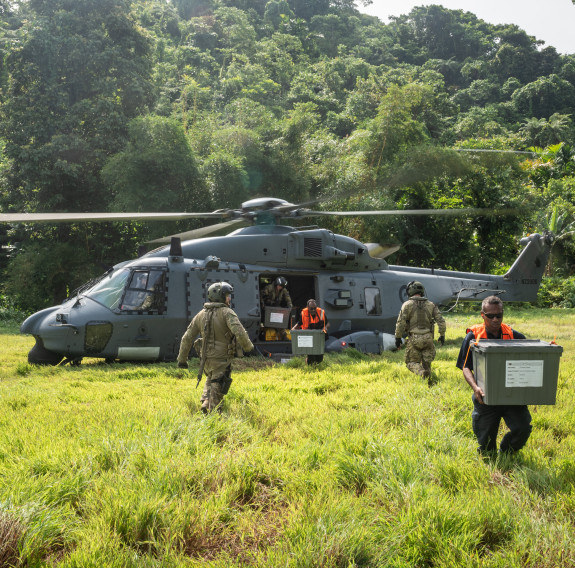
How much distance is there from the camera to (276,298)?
10.2 meters

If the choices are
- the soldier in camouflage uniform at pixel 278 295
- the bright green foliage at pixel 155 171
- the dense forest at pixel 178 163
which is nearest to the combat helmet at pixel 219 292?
the soldier in camouflage uniform at pixel 278 295

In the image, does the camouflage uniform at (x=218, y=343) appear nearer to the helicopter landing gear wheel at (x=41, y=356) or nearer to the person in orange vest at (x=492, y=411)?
the person in orange vest at (x=492, y=411)

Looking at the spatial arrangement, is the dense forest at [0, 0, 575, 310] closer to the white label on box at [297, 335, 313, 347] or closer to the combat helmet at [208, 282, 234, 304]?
the white label on box at [297, 335, 313, 347]

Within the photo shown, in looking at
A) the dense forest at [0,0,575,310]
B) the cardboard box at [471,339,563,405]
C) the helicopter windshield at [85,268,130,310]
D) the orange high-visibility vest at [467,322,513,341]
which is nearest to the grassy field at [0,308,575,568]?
the cardboard box at [471,339,563,405]

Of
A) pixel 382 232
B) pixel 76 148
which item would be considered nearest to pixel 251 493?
pixel 76 148

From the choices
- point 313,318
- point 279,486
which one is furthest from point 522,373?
point 313,318

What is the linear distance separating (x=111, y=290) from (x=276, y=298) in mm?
3024

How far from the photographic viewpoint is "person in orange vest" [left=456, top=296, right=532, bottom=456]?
369 cm

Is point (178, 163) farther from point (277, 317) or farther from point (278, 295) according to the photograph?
point (277, 317)

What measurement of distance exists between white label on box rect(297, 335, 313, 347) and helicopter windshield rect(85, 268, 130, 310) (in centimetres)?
293

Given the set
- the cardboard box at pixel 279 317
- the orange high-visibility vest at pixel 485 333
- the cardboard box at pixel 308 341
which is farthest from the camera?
the cardboard box at pixel 279 317

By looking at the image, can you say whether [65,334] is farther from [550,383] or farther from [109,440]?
[550,383]

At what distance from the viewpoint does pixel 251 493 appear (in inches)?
132

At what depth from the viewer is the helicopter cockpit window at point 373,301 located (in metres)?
10.8
